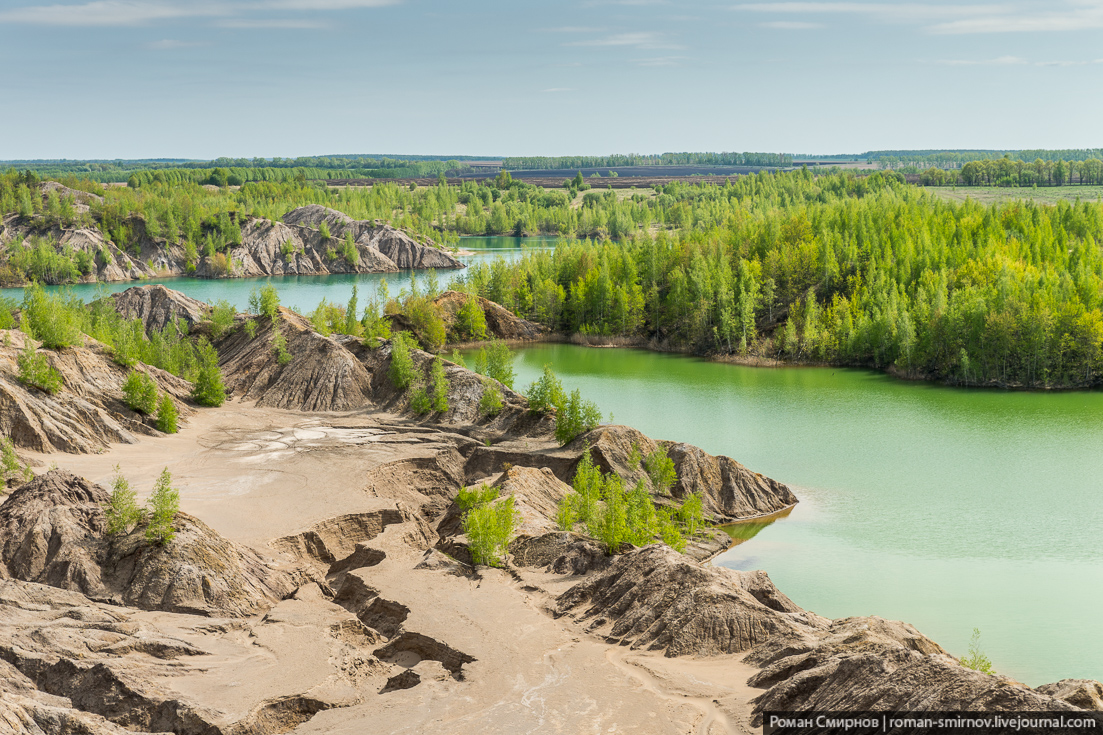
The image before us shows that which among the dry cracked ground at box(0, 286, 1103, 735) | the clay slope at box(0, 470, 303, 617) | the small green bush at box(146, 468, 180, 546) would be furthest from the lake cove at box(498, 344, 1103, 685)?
the small green bush at box(146, 468, 180, 546)

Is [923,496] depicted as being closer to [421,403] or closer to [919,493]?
[919,493]

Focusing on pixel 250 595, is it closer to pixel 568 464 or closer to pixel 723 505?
pixel 568 464

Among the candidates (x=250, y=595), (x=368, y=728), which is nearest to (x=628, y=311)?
(x=250, y=595)

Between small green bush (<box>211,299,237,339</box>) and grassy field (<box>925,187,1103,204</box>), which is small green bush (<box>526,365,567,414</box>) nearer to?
small green bush (<box>211,299,237,339</box>)

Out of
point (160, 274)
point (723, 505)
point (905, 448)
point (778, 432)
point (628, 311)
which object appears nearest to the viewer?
point (723, 505)

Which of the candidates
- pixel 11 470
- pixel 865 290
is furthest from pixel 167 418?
pixel 865 290

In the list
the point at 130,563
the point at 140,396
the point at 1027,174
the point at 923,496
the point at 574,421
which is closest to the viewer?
the point at 130,563

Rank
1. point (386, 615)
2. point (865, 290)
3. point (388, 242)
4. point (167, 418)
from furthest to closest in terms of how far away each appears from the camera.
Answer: point (388, 242) → point (865, 290) → point (167, 418) → point (386, 615)

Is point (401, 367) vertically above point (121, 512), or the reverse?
point (401, 367)
